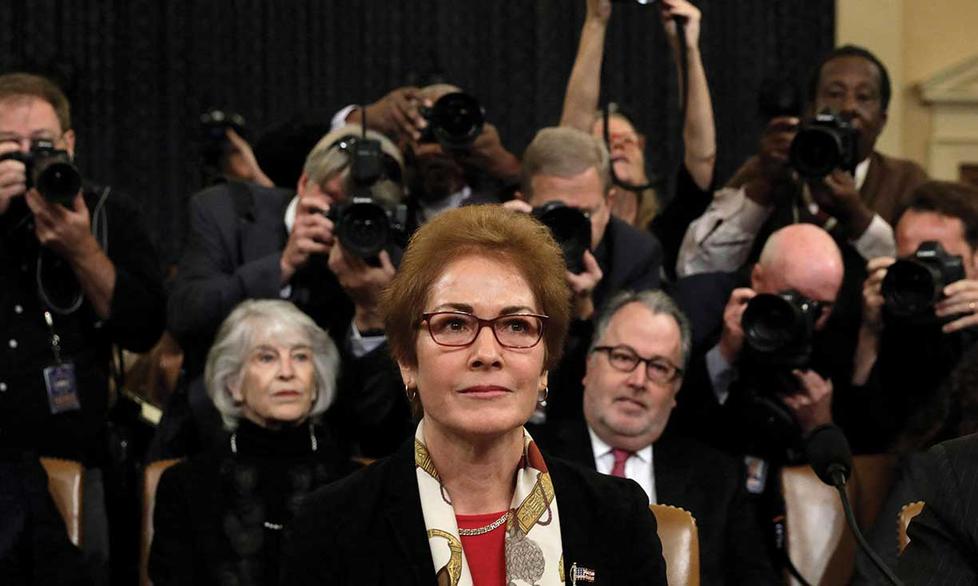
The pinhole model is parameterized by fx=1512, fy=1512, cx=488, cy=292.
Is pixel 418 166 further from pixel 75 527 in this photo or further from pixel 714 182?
pixel 75 527

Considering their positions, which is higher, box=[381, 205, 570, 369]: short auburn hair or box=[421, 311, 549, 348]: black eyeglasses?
box=[381, 205, 570, 369]: short auburn hair

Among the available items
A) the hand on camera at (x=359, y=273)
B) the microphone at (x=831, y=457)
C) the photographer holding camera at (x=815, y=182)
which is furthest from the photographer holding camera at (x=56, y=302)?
the microphone at (x=831, y=457)

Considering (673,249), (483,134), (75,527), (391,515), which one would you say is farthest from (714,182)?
(391,515)

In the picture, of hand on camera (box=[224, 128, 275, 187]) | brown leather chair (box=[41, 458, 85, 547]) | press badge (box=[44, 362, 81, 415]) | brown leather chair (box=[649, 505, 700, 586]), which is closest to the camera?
brown leather chair (box=[649, 505, 700, 586])

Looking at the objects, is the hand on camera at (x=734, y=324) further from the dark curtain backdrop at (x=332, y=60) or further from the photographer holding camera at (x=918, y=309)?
the dark curtain backdrop at (x=332, y=60)

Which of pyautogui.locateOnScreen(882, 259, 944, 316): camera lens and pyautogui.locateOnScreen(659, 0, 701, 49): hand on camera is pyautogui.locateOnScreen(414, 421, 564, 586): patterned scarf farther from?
pyautogui.locateOnScreen(659, 0, 701, 49): hand on camera

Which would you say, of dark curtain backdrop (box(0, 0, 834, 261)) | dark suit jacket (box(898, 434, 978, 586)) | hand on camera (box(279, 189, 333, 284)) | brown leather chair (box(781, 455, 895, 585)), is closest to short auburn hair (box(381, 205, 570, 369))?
dark suit jacket (box(898, 434, 978, 586))

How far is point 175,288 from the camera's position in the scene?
12.1 feet

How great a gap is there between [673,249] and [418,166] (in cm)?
81

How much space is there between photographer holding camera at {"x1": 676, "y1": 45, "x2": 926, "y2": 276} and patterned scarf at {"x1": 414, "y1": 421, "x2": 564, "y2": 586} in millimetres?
1755

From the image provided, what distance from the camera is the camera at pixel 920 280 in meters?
3.41

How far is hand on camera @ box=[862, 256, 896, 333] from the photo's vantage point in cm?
350

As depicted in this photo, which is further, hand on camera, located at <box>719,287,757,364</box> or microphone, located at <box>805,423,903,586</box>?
hand on camera, located at <box>719,287,757,364</box>

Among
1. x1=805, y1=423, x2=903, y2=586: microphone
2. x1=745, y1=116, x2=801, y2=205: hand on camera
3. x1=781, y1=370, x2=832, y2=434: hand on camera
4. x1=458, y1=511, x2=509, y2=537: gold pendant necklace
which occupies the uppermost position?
x1=745, y1=116, x2=801, y2=205: hand on camera
